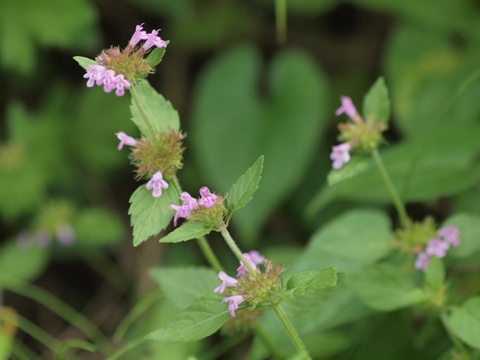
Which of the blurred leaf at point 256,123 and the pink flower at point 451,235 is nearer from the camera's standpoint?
the pink flower at point 451,235

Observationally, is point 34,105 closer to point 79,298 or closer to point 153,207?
point 79,298

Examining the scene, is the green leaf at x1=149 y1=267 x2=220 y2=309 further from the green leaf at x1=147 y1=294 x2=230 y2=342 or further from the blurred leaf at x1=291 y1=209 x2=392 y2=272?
the blurred leaf at x1=291 y1=209 x2=392 y2=272

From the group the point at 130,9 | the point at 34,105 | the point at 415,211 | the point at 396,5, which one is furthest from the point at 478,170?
the point at 34,105

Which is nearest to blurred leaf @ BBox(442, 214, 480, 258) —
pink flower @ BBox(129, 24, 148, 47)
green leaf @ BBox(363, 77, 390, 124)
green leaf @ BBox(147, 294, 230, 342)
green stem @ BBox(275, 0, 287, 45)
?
green leaf @ BBox(363, 77, 390, 124)

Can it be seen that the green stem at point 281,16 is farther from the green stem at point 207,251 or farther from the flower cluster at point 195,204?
the flower cluster at point 195,204

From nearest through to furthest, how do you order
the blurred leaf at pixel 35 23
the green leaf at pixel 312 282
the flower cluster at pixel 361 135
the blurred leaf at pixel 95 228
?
the green leaf at pixel 312 282
the flower cluster at pixel 361 135
the blurred leaf at pixel 35 23
the blurred leaf at pixel 95 228

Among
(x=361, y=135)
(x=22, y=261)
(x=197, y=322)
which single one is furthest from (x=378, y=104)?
(x=22, y=261)

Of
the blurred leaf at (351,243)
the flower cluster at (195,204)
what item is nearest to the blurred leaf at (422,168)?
the blurred leaf at (351,243)
